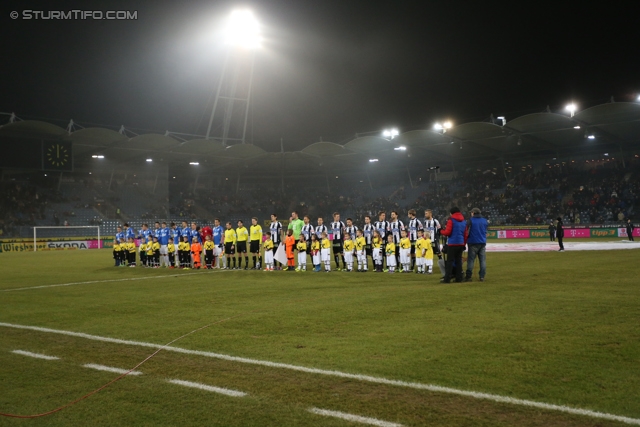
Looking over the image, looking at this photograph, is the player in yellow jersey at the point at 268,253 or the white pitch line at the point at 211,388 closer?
the white pitch line at the point at 211,388

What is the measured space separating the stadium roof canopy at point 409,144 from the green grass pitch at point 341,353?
32280mm

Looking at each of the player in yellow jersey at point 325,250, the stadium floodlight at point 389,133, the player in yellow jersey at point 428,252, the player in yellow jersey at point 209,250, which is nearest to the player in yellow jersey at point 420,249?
the player in yellow jersey at point 428,252

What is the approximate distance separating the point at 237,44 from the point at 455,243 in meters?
38.1

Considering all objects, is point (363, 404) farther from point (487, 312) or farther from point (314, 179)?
point (314, 179)

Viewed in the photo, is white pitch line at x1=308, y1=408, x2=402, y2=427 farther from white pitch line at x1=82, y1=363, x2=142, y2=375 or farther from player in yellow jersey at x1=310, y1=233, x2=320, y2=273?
player in yellow jersey at x1=310, y1=233, x2=320, y2=273

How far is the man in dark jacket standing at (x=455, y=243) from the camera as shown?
13.1 metres

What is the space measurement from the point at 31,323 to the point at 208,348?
13.5 ft

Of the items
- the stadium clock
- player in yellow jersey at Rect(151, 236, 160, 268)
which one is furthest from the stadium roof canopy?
player in yellow jersey at Rect(151, 236, 160, 268)

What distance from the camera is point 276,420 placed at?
4000 millimetres

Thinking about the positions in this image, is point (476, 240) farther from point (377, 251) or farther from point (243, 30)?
point (243, 30)

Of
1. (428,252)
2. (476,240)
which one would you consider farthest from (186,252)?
(476,240)

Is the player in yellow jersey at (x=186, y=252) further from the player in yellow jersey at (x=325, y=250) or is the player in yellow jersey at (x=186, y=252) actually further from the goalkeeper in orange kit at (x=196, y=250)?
the player in yellow jersey at (x=325, y=250)

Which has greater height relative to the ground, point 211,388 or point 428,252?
point 428,252

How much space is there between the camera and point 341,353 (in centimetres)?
603
